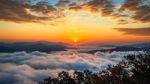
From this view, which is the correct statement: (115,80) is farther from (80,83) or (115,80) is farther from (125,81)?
(80,83)

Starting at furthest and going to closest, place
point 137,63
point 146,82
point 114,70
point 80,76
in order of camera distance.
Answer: point 80,76 < point 114,70 < point 137,63 < point 146,82

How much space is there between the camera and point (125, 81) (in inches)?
2304

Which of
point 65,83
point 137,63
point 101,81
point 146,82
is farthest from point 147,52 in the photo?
point 65,83

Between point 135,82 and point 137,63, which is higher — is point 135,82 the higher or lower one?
the lower one

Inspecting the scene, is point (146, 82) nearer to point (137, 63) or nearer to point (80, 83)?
point (137, 63)

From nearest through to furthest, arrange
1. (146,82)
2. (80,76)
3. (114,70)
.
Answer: (146,82) → (114,70) → (80,76)

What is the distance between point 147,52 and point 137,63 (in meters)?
3.66

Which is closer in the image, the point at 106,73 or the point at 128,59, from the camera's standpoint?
the point at 128,59

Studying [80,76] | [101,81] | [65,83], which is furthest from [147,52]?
[65,83]

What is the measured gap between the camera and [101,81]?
6256cm

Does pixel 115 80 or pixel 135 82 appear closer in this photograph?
pixel 135 82

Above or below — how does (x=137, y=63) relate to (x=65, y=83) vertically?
above

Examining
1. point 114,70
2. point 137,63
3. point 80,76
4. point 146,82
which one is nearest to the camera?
point 146,82

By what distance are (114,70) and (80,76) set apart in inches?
466
